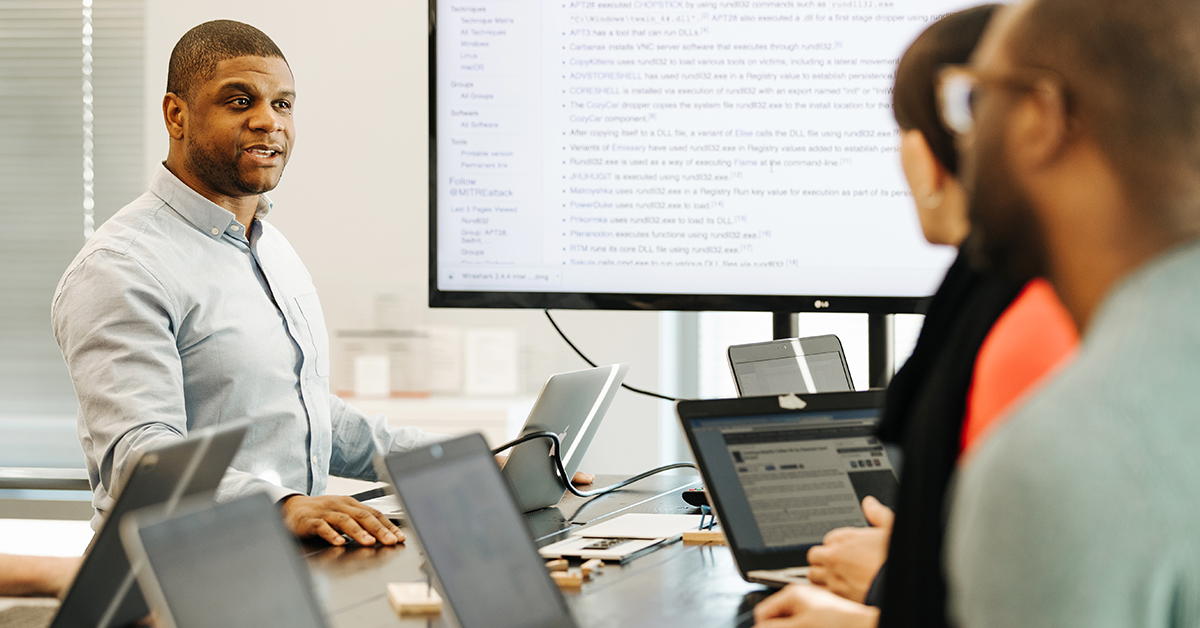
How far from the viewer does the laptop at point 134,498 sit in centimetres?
87

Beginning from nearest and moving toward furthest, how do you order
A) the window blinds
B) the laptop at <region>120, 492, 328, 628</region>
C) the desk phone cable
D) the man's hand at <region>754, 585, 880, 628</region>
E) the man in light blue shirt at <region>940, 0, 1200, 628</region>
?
the man in light blue shirt at <region>940, 0, 1200, 628</region>
the laptop at <region>120, 492, 328, 628</region>
the man's hand at <region>754, 585, 880, 628</region>
the desk phone cable
the window blinds

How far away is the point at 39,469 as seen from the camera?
132 inches

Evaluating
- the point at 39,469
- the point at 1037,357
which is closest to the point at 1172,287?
the point at 1037,357

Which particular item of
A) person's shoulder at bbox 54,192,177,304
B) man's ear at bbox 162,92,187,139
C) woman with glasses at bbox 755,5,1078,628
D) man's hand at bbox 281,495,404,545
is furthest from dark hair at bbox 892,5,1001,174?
man's ear at bbox 162,92,187,139

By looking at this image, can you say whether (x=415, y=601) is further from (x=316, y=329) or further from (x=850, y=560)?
(x=316, y=329)

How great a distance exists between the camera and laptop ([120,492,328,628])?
2.25ft

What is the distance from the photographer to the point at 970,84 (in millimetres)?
653

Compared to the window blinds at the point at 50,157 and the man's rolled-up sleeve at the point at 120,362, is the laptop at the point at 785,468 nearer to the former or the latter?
the man's rolled-up sleeve at the point at 120,362

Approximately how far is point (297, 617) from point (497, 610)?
20 cm

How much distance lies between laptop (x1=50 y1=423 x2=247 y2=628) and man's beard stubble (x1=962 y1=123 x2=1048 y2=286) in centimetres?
64

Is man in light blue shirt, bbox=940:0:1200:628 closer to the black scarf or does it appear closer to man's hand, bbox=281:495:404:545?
the black scarf

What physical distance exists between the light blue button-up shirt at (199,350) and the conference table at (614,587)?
31 centimetres

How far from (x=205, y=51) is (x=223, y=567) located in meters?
1.62

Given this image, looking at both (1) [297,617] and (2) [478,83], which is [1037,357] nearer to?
(1) [297,617]
